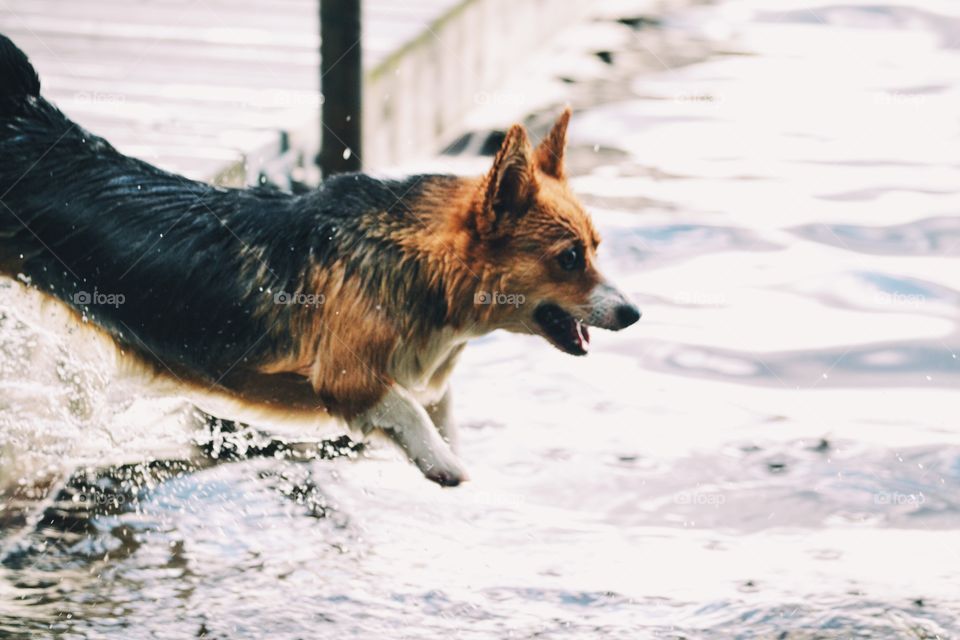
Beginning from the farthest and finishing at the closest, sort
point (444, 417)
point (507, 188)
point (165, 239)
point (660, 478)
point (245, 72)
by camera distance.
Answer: point (245, 72), point (660, 478), point (444, 417), point (165, 239), point (507, 188)

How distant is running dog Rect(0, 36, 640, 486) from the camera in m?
4.88

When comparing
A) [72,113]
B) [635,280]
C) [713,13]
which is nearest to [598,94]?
[713,13]

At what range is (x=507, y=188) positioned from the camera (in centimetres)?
480

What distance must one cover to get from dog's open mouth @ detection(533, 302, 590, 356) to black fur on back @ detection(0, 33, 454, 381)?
0.47 meters

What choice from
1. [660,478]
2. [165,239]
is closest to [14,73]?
[165,239]

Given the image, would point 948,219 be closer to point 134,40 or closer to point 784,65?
point 784,65

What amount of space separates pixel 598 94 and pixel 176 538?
17.3ft

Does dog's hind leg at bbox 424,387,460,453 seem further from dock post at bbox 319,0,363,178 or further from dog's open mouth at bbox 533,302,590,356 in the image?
dock post at bbox 319,0,363,178

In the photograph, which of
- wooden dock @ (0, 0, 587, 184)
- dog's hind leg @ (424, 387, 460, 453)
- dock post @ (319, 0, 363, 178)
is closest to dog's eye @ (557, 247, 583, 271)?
dog's hind leg @ (424, 387, 460, 453)

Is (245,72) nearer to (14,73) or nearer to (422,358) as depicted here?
(14,73)

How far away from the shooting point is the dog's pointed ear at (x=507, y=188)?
472 centimetres

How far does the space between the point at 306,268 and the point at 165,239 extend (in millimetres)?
430

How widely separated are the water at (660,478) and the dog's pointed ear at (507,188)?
112cm

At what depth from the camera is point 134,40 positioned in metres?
8.82
